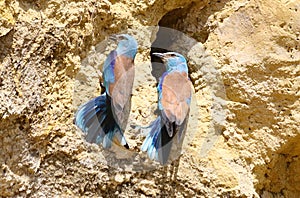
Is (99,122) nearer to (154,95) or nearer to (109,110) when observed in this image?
(109,110)

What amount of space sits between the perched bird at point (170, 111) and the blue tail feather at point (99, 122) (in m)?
0.12

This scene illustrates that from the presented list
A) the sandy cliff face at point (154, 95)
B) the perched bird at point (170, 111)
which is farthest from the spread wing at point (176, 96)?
Result: the sandy cliff face at point (154, 95)

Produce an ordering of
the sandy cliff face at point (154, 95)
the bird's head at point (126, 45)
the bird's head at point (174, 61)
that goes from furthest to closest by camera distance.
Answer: the bird's head at point (174, 61) → the bird's head at point (126, 45) → the sandy cliff face at point (154, 95)

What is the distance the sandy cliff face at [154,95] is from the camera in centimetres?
250

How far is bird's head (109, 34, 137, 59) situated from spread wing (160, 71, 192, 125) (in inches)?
7.3

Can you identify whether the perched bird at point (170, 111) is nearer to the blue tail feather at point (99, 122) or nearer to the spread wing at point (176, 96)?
the spread wing at point (176, 96)

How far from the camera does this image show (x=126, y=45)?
8.88 feet

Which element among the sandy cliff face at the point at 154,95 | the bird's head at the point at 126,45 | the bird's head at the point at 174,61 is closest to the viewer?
Result: the sandy cliff face at the point at 154,95

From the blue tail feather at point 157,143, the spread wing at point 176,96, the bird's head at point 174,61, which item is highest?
the bird's head at point 174,61

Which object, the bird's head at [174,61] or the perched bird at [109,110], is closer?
the perched bird at [109,110]

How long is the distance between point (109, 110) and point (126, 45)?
1.03ft

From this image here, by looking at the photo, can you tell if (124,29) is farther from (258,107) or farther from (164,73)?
(258,107)

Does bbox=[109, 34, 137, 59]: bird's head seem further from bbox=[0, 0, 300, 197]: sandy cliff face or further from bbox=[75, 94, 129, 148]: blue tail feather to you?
bbox=[75, 94, 129, 148]: blue tail feather

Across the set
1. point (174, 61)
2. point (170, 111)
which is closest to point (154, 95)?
point (174, 61)
